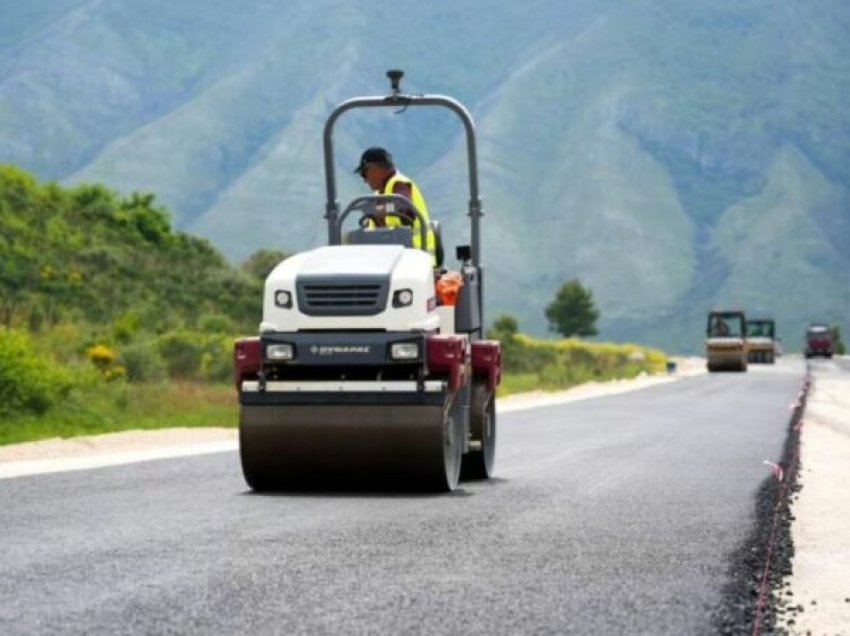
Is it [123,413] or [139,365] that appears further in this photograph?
[139,365]

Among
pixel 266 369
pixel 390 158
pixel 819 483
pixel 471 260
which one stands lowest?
pixel 819 483

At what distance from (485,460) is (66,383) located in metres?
13.4

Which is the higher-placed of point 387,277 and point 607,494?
point 387,277

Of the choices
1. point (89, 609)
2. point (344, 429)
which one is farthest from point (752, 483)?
point (89, 609)

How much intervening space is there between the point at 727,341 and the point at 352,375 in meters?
52.9

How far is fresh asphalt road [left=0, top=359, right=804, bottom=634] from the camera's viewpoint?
6984mm

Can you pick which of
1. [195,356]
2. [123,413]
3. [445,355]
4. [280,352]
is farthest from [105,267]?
[445,355]

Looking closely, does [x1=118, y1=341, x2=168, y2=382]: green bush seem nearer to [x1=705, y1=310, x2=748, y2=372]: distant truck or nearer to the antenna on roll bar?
the antenna on roll bar

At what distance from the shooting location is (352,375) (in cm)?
1195

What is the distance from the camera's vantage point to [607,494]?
12914 mm

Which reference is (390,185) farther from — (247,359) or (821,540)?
(821,540)

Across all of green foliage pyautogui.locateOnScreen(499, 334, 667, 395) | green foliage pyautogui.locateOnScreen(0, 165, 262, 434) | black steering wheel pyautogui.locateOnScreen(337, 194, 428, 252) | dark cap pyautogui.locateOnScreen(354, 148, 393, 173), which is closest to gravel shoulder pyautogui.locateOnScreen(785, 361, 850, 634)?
black steering wheel pyautogui.locateOnScreen(337, 194, 428, 252)

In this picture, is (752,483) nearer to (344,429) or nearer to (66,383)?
(344,429)

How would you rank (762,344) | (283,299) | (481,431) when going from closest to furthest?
(283,299)
(481,431)
(762,344)
